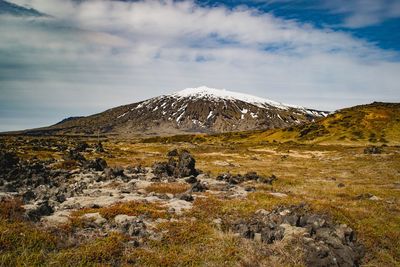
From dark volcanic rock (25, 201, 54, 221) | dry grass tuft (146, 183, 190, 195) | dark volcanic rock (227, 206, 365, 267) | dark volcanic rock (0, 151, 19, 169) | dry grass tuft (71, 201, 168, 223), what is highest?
dark volcanic rock (0, 151, 19, 169)

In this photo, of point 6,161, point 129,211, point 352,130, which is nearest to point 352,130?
point 352,130

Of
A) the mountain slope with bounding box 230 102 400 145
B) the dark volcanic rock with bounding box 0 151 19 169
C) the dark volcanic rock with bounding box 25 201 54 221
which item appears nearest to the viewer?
the dark volcanic rock with bounding box 25 201 54 221

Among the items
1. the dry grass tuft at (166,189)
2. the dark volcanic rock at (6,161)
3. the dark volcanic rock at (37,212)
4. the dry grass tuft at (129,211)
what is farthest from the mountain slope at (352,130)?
the dark volcanic rock at (37,212)

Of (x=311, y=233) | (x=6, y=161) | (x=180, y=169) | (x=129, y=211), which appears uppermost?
(x=6, y=161)

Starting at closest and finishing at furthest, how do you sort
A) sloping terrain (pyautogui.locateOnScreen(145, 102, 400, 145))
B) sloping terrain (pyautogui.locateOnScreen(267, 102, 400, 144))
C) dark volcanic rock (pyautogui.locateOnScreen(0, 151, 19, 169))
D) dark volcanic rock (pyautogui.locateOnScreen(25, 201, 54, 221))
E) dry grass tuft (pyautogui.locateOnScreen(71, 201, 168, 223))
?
dark volcanic rock (pyautogui.locateOnScreen(25, 201, 54, 221)), dry grass tuft (pyautogui.locateOnScreen(71, 201, 168, 223)), dark volcanic rock (pyautogui.locateOnScreen(0, 151, 19, 169)), sloping terrain (pyautogui.locateOnScreen(145, 102, 400, 145)), sloping terrain (pyautogui.locateOnScreen(267, 102, 400, 144))

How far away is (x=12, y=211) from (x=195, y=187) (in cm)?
1556

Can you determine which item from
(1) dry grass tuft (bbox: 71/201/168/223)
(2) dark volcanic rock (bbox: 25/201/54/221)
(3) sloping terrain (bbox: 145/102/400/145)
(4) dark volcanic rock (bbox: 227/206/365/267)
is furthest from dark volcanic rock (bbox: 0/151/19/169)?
(3) sloping terrain (bbox: 145/102/400/145)

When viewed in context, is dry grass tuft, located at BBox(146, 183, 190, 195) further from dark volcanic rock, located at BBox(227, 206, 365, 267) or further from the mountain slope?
the mountain slope

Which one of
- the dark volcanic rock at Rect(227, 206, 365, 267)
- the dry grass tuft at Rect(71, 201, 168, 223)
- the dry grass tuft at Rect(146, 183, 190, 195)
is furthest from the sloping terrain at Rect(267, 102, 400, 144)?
the dry grass tuft at Rect(71, 201, 168, 223)

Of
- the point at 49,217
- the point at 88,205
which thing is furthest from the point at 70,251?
the point at 88,205

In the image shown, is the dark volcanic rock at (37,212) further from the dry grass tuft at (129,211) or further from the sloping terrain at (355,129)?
the sloping terrain at (355,129)

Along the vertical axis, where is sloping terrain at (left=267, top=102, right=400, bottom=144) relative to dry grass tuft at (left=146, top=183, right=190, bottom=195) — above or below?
above

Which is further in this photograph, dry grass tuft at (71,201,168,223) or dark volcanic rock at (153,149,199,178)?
dark volcanic rock at (153,149,199,178)

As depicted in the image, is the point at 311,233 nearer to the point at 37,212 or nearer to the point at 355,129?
the point at 37,212
